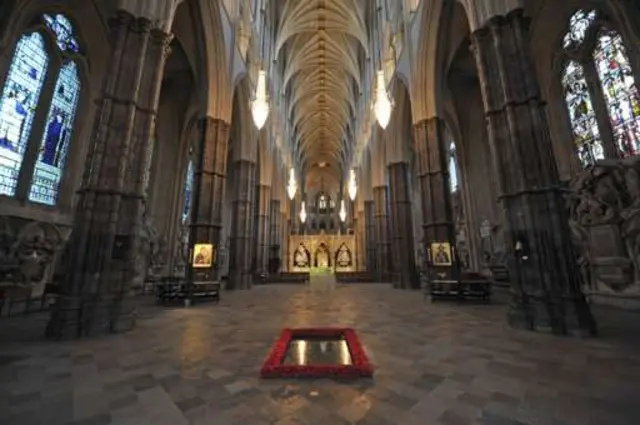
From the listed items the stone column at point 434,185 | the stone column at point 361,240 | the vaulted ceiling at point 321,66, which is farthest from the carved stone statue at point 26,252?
the stone column at point 361,240

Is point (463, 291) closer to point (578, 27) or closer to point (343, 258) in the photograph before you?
point (578, 27)

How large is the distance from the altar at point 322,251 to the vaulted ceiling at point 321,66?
12.7m

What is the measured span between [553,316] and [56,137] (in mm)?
17792

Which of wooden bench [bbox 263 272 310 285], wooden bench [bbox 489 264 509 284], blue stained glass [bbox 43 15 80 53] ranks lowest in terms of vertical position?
wooden bench [bbox 263 272 310 285]

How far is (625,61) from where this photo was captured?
10.4m

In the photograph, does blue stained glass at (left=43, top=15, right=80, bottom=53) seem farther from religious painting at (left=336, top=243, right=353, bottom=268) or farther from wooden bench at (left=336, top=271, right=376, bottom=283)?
religious painting at (left=336, top=243, right=353, bottom=268)

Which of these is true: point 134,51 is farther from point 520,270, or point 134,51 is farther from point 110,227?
point 520,270

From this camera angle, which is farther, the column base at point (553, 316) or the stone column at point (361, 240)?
the stone column at point (361, 240)

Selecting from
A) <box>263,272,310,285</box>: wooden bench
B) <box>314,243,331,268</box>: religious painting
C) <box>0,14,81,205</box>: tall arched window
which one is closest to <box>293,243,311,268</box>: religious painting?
<box>314,243,331,268</box>: religious painting

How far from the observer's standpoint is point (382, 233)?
22531 millimetres

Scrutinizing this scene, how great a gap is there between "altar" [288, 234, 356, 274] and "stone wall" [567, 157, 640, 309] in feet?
95.2

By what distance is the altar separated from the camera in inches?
1501

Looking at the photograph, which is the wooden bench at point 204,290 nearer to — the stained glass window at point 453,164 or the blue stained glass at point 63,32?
the blue stained glass at point 63,32

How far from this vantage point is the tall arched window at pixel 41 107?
9812 mm
